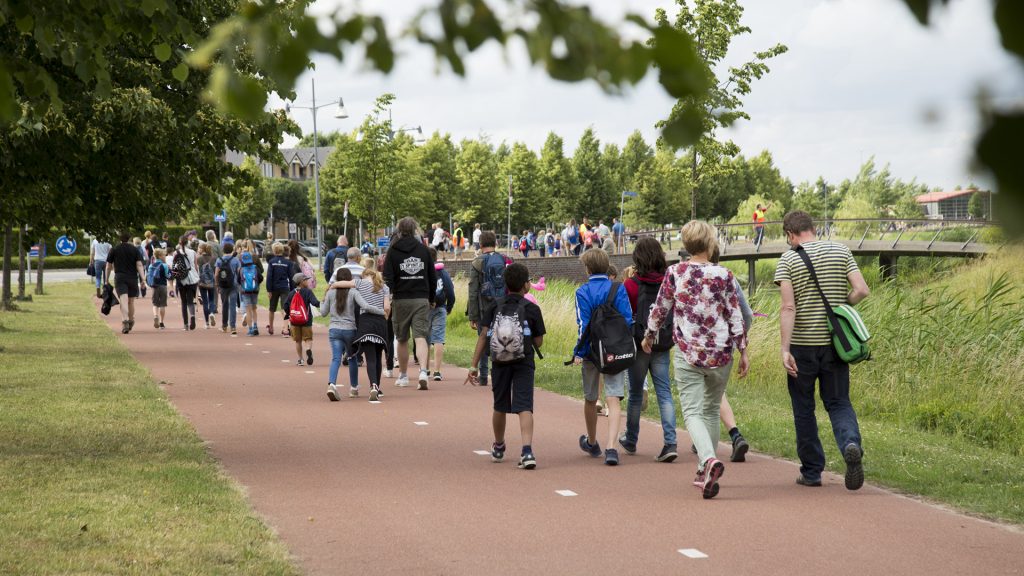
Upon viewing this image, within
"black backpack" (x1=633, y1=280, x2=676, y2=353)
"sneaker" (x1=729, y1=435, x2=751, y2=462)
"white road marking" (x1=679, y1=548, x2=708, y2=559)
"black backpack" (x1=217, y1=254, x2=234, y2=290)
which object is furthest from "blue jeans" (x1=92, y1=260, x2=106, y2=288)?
"white road marking" (x1=679, y1=548, x2=708, y2=559)

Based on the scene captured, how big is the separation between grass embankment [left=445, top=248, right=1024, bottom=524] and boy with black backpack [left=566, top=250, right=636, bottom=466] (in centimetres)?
148

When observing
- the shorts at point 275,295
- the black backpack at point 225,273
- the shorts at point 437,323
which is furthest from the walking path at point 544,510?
the black backpack at point 225,273

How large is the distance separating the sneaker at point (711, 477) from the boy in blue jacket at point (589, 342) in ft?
4.34

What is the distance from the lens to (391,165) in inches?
1875

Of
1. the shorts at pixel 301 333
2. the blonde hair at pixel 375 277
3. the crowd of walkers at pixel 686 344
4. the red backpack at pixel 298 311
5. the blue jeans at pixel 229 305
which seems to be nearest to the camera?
the crowd of walkers at pixel 686 344

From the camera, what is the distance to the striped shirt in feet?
25.6

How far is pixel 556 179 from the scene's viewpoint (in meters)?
84.8

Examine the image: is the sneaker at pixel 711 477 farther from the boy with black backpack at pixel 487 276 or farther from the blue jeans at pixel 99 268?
the blue jeans at pixel 99 268

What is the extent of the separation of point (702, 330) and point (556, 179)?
77.5m

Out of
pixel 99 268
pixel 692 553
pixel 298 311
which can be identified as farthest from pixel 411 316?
pixel 99 268

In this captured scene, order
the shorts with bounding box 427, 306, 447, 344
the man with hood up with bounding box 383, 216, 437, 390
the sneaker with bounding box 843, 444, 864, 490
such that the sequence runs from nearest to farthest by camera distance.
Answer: the sneaker with bounding box 843, 444, 864, 490, the man with hood up with bounding box 383, 216, 437, 390, the shorts with bounding box 427, 306, 447, 344

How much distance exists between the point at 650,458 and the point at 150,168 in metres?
8.66

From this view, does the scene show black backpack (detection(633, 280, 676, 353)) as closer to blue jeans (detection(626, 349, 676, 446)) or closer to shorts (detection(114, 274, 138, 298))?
blue jeans (detection(626, 349, 676, 446))

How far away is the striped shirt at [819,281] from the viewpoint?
781cm
